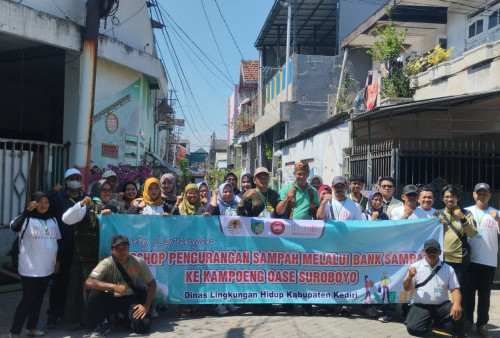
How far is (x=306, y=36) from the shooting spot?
874 inches

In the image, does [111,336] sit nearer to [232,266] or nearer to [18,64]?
[232,266]

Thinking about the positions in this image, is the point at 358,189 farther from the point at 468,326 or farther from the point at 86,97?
the point at 86,97

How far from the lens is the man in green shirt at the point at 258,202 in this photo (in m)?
5.73

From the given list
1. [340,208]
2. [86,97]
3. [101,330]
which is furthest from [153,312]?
[86,97]

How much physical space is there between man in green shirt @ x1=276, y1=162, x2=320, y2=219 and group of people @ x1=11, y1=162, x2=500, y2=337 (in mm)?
12

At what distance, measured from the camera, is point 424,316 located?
5105 millimetres

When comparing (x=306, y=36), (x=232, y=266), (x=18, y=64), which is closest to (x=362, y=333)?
(x=232, y=266)

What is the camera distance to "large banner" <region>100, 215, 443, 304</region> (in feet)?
18.4

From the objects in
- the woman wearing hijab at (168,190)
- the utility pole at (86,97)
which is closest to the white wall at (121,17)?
the utility pole at (86,97)

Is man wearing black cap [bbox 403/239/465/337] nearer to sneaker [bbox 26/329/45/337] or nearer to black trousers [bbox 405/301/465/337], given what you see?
black trousers [bbox 405/301/465/337]

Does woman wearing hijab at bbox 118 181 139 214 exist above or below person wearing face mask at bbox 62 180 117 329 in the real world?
above

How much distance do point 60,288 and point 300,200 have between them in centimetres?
294

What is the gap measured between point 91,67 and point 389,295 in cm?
704

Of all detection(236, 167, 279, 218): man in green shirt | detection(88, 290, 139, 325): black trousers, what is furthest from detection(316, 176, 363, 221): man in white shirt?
detection(88, 290, 139, 325): black trousers
